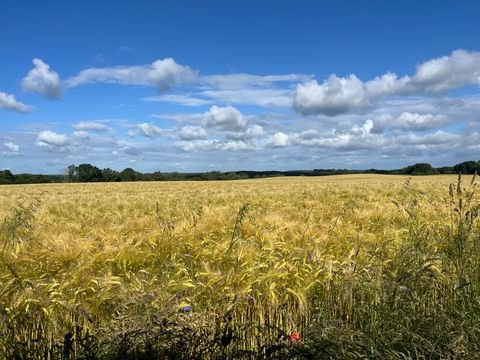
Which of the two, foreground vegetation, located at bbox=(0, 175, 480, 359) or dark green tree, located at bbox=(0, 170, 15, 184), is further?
dark green tree, located at bbox=(0, 170, 15, 184)

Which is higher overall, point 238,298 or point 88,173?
point 88,173

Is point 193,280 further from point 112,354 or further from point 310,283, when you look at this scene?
point 112,354

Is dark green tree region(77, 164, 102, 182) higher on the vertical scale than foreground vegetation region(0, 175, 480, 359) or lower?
higher

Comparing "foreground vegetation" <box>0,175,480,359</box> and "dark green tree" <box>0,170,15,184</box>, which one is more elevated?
"dark green tree" <box>0,170,15,184</box>

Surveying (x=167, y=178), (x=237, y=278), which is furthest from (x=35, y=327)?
(x=167, y=178)

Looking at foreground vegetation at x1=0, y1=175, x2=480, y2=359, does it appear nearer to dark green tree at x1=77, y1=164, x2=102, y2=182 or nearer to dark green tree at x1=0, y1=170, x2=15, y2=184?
dark green tree at x1=0, y1=170, x2=15, y2=184

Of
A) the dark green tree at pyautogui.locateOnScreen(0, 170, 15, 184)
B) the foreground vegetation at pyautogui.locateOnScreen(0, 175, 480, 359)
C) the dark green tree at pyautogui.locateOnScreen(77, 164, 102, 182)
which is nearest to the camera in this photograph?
the foreground vegetation at pyautogui.locateOnScreen(0, 175, 480, 359)

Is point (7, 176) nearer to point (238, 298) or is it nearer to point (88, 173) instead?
point (88, 173)

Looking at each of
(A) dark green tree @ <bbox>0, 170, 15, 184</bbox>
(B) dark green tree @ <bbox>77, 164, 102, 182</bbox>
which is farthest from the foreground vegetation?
(B) dark green tree @ <bbox>77, 164, 102, 182</bbox>

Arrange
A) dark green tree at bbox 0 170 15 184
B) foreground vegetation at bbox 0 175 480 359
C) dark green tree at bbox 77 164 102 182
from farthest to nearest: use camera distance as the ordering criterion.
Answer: dark green tree at bbox 77 164 102 182 < dark green tree at bbox 0 170 15 184 < foreground vegetation at bbox 0 175 480 359

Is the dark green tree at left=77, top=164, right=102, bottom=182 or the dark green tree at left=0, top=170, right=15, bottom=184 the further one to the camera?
the dark green tree at left=77, top=164, right=102, bottom=182

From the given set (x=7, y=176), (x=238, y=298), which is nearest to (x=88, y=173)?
(x=7, y=176)

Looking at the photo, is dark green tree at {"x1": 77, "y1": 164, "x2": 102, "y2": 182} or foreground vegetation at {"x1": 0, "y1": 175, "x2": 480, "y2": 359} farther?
dark green tree at {"x1": 77, "y1": 164, "x2": 102, "y2": 182}

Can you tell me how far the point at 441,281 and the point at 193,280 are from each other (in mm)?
2478
